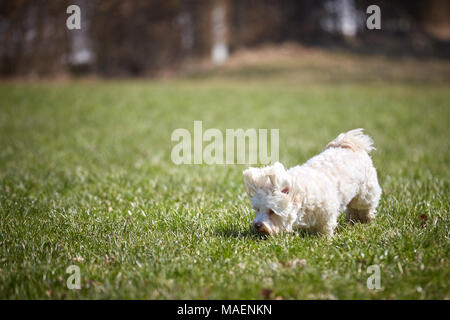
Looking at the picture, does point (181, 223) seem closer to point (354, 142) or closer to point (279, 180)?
point (279, 180)

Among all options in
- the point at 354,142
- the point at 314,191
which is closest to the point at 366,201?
the point at 354,142

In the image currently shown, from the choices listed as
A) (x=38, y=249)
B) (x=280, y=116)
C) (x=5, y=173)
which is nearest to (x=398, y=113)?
(x=280, y=116)

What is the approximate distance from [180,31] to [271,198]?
27604 mm

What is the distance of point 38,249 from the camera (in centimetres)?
367

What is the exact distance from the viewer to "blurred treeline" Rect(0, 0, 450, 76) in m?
21.2

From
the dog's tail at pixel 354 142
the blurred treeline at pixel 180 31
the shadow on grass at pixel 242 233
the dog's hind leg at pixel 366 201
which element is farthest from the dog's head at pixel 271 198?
the blurred treeline at pixel 180 31

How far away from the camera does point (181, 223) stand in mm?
4242

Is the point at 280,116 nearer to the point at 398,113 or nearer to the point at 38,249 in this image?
the point at 398,113

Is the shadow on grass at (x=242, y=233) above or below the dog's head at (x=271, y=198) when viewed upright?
below

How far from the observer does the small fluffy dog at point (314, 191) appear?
3.46 metres

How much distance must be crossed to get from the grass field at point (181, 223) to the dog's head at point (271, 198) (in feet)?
0.58

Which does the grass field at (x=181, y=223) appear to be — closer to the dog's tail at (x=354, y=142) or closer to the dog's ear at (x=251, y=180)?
the dog's ear at (x=251, y=180)

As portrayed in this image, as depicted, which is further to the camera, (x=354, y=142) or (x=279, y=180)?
(x=354, y=142)

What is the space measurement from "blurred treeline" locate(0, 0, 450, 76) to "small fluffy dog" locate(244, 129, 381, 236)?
20.3m
